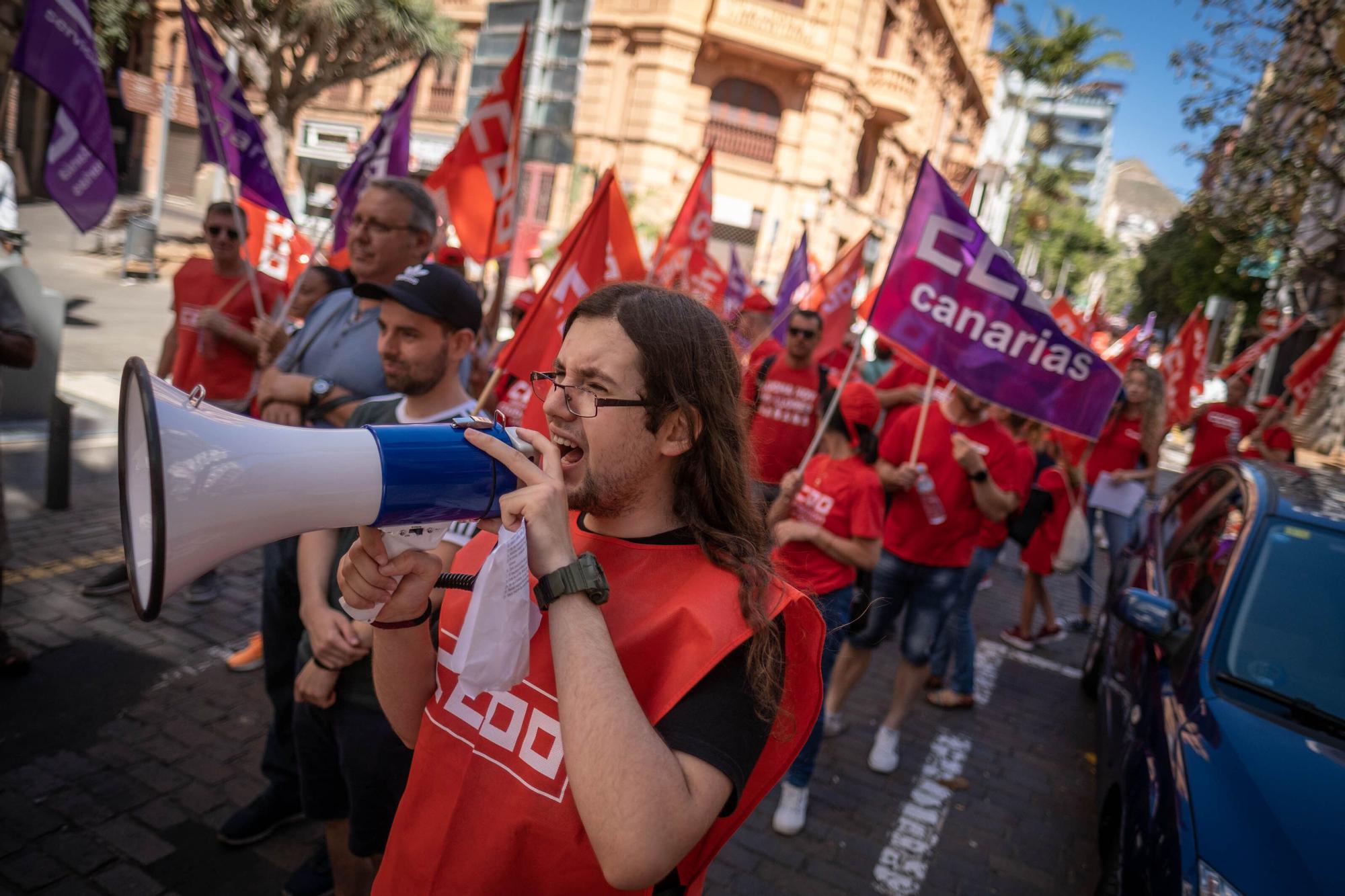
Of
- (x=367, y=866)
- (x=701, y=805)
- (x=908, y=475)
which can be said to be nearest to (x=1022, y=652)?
(x=908, y=475)

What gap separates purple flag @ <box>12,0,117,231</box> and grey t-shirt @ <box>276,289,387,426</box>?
1.36 m

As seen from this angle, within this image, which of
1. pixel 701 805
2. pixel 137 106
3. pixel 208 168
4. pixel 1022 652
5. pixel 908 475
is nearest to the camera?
pixel 701 805

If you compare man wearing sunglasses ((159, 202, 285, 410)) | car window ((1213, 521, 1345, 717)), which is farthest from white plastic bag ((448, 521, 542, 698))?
man wearing sunglasses ((159, 202, 285, 410))

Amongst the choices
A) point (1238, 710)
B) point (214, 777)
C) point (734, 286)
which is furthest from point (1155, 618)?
point (734, 286)

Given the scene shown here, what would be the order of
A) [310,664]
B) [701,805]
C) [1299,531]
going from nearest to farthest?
[701,805], [310,664], [1299,531]

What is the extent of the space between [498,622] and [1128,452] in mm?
6763

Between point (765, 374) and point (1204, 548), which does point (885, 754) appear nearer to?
point (1204, 548)

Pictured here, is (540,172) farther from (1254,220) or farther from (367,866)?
(367,866)

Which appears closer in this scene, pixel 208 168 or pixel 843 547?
pixel 843 547

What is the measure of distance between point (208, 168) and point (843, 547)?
117 ft

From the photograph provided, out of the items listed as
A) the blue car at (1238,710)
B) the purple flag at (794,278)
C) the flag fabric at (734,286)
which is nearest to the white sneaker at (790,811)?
the blue car at (1238,710)

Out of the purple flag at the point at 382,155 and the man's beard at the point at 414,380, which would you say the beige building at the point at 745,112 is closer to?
the purple flag at the point at 382,155

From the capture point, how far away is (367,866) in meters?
2.39

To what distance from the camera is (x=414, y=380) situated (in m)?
2.55
